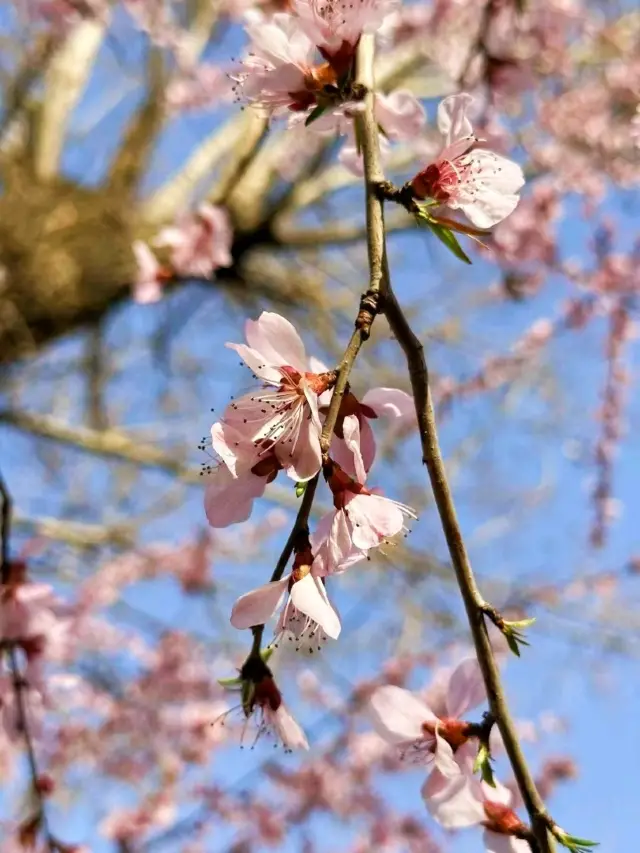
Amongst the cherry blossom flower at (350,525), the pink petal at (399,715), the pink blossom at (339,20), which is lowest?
the pink petal at (399,715)

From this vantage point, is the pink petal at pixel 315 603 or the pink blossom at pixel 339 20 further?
the pink blossom at pixel 339 20

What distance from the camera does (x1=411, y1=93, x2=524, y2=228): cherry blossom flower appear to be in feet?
2.90

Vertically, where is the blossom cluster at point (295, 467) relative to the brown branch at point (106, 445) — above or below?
above

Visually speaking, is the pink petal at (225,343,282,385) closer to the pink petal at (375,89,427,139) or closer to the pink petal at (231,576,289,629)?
the pink petal at (231,576,289,629)

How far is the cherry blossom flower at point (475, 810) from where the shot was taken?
86cm

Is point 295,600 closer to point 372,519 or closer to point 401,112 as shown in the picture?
point 372,519

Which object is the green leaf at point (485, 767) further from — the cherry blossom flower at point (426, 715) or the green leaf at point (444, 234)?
the green leaf at point (444, 234)

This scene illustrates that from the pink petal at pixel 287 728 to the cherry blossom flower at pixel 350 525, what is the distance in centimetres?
25

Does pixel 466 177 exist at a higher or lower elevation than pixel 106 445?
higher

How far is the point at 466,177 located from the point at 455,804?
77 cm

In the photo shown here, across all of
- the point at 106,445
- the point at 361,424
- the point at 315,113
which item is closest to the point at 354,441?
the point at 361,424

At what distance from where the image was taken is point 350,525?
73 cm

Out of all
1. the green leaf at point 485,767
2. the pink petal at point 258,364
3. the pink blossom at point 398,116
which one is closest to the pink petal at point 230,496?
the pink petal at point 258,364

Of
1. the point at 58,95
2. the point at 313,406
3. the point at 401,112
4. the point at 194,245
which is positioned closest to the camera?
the point at 313,406
